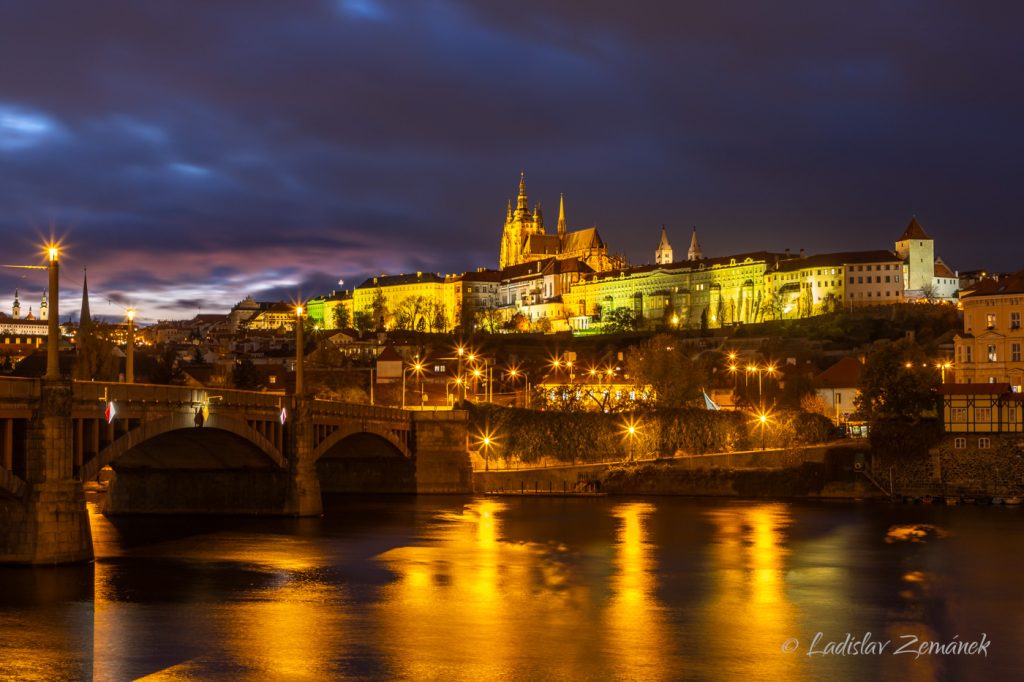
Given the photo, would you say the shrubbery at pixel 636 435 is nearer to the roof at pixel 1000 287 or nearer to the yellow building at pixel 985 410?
the yellow building at pixel 985 410

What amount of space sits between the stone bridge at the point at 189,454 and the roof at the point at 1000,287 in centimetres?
3558

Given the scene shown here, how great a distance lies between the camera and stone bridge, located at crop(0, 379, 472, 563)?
121 feet

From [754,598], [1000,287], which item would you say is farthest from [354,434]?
[1000,287]

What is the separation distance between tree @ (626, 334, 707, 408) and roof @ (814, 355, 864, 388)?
12.0 meters

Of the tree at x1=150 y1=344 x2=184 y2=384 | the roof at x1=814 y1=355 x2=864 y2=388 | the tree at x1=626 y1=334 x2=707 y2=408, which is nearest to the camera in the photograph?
the tree at x1=626 y1=334 x2=707 y2=408

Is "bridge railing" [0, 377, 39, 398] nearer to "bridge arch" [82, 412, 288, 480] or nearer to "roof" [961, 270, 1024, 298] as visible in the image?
"bridge arch" [82, 412, 288, 480]

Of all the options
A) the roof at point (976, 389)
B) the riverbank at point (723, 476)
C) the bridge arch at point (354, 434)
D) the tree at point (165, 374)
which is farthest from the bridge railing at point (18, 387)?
the tree at point (165, 374)

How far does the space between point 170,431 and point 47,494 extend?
9.91 meters

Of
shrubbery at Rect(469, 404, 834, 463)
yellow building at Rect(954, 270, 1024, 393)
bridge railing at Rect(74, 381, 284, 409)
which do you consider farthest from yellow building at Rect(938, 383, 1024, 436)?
bridge railing at Rect(74, 381, 284, 409)

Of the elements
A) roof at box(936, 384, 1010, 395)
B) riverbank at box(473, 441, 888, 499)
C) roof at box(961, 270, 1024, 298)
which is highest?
roof at box(961, 270, 1024, 298)

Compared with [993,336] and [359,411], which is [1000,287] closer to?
[993,336]

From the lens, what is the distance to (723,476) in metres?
77.9

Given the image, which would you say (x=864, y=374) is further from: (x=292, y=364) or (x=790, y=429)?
(x=292, y=364)

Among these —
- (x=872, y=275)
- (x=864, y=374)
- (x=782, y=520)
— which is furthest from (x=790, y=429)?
(x=872, y=275)
